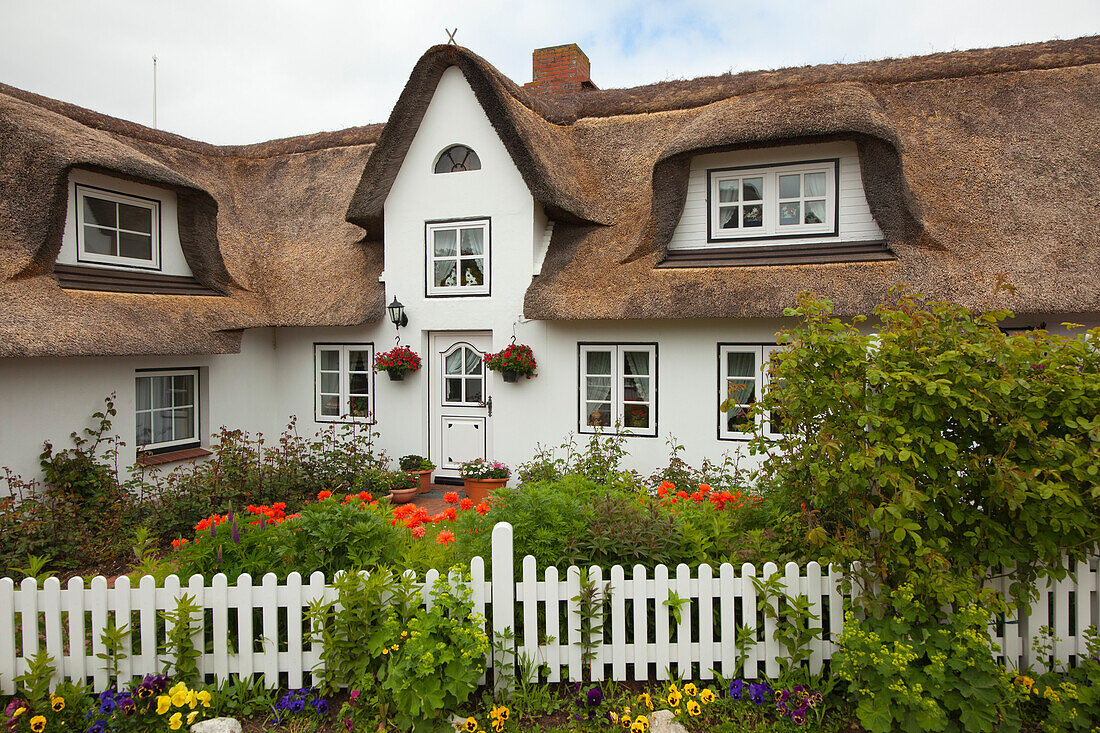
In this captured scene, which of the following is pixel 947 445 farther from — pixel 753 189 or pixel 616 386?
pixel 753 189

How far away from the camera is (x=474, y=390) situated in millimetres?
9570

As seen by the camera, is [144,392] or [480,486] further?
[144,392]

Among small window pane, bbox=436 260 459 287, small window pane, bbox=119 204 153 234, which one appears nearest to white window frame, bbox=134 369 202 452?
small window pane, bbox=119 204 153 234

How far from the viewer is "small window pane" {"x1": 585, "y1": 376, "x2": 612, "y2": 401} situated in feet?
29.2

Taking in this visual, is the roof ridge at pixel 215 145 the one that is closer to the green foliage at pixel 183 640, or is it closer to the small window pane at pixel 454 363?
the small window pane at pixel 454 363

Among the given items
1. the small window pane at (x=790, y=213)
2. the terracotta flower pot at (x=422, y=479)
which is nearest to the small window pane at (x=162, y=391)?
the terracotta flower pot at (x=422, y=479)

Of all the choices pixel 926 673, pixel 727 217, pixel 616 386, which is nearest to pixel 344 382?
pixel 616 386

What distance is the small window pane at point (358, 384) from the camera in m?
10.2

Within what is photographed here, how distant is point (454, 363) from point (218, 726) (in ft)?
21.8

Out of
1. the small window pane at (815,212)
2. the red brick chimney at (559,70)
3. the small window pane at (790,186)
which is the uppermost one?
the red brick chimney at (559,70)

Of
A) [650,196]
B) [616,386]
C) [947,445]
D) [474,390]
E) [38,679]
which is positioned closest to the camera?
[947,445]

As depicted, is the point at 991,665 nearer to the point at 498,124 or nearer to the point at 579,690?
the point at 579,690

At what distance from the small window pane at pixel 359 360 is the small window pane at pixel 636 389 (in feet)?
13.9

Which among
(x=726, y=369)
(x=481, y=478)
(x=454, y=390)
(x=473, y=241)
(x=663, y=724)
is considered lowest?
(x=663, y=724)
